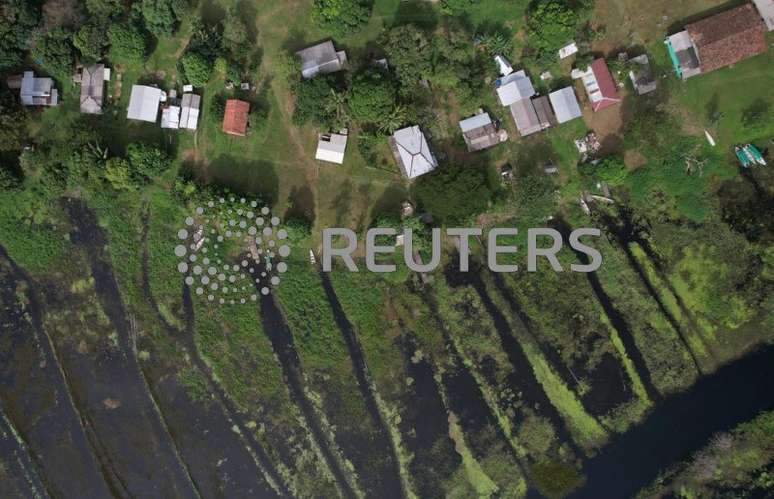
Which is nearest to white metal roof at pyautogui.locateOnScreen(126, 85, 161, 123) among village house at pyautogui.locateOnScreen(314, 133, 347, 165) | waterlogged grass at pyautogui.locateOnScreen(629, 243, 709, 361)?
village house at pyautogui.locateOnScreen(314, 133, 347, 165)

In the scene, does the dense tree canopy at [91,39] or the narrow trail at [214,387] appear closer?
the dense tree canopy at [91,39]

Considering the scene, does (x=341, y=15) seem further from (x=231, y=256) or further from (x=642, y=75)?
(x=642, y=75)

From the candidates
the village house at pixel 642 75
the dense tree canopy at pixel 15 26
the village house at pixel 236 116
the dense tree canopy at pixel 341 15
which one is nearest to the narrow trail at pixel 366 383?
the village house at pixel 236 116

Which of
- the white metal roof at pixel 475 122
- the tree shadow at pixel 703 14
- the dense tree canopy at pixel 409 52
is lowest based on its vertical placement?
the white metal roof at pixel 475 122

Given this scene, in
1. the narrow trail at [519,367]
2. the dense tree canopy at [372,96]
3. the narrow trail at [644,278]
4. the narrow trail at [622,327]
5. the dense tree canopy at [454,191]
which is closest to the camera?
the dense tree canopy at [372,96]

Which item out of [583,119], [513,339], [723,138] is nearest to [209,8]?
[583,119]

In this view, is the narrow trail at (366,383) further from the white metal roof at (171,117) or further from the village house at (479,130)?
the white metal roof at (171,117)

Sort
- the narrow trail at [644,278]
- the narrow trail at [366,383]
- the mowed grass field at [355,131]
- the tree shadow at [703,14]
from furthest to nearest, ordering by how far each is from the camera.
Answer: the narrow trail at [366,383] < the narrow trail at [644,278] < the mowed grass field at [355,131] < the tree shadow at [703,14]
